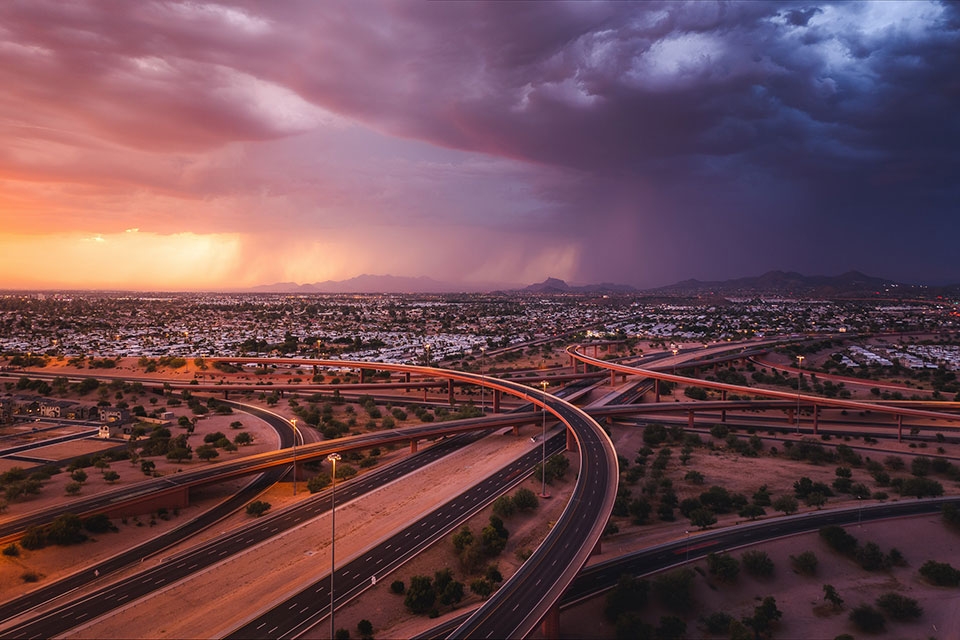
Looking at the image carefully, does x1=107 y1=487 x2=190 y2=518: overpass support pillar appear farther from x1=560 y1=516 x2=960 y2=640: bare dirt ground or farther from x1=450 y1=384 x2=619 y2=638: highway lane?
x1=560 y1=516 x2=960 y2=640: bare dirt ground

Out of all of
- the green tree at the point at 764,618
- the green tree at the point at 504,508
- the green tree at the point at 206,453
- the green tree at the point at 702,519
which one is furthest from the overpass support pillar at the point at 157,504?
the green tree at the point at 764,618

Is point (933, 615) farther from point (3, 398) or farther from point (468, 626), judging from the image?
point (3, 398)

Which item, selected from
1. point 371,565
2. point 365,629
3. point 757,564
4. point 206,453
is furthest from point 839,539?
point 206,453

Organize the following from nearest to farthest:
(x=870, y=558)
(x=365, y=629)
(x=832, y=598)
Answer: (x=365, y=629) < (x=832, y=598) < (x=870, y=558)

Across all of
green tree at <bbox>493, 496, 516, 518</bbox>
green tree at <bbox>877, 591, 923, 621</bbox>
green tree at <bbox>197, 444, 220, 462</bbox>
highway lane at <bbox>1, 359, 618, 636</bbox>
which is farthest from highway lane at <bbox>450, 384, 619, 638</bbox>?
green tree at <bbox>197, 444, 220, 462</bbox>

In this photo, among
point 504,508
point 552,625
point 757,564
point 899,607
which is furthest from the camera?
point 504,508

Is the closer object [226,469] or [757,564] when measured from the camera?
[757,564]

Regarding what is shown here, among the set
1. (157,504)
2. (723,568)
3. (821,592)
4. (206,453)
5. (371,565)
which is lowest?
(821,592)

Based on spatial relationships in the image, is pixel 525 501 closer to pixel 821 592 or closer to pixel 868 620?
pixel 821 592

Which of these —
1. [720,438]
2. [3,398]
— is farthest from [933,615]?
[3,398]
